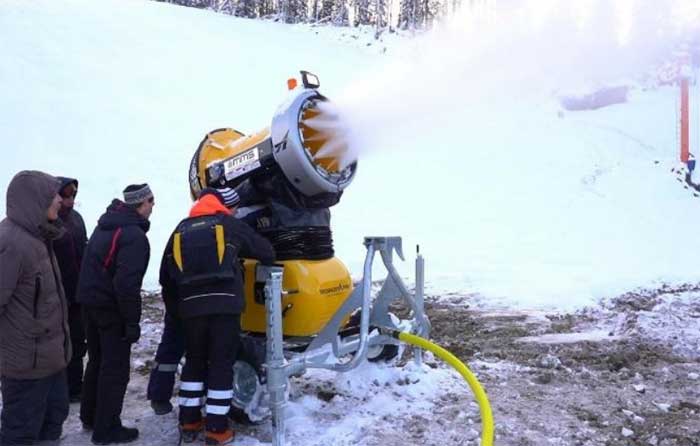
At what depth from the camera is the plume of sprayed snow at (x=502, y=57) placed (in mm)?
5418

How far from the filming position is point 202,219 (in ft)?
15.2

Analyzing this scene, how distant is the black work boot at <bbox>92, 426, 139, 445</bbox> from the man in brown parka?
0.63 metres

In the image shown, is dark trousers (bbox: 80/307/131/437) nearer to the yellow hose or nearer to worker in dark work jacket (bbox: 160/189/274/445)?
worker in dark work jacket (bbox: 160/189/274/445)

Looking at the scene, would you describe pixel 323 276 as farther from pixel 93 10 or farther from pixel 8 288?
pixel 93 10

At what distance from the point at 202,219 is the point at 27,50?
19.0 meters

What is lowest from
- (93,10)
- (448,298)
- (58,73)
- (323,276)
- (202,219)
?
(448,298)

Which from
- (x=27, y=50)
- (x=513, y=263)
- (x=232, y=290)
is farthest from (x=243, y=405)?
(x=27, y=50)

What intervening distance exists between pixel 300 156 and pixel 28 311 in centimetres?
205

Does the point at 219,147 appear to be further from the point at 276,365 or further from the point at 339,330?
the point at 276,365

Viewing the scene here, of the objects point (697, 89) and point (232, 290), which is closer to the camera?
point (232, 290)

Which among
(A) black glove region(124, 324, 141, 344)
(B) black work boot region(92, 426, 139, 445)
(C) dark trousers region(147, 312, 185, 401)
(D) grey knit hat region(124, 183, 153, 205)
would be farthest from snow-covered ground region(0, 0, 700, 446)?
(D) grey knit hat region(124, 183, 153, 205)

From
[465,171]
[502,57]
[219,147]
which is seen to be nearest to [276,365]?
[219,147]

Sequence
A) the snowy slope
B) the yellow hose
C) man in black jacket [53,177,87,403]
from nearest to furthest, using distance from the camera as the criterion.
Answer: the yellow hose
man in black jacket [53,177,87,403]
the snowy slope

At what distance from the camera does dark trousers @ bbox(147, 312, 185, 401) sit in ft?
17.0
